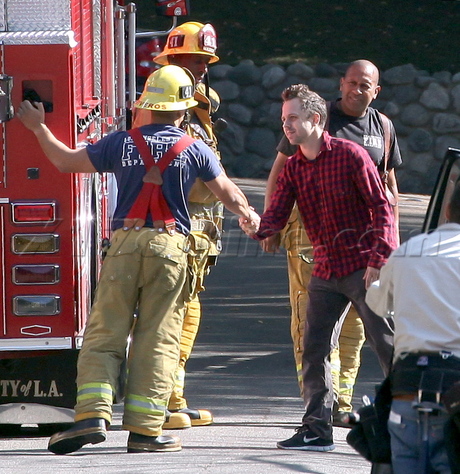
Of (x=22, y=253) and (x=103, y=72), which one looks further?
(x=103, y=72)

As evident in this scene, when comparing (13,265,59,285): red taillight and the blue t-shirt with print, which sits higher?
the blue t-shirt with print

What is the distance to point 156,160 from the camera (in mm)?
5094

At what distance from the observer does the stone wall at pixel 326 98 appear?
17.2 m

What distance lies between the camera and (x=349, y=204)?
5.22m

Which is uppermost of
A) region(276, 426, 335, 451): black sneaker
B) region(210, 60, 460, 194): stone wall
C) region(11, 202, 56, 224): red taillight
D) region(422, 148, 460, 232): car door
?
region(422, 148, 460, 232): car door

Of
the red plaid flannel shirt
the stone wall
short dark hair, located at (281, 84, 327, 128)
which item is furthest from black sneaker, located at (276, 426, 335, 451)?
the stone wall

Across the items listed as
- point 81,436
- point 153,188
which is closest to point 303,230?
point 153,188

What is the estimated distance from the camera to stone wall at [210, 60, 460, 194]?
679 inches

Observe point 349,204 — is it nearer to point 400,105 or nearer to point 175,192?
point 175,192

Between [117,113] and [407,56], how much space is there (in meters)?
12.1

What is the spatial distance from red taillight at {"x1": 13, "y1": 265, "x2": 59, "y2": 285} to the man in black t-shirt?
1.31 meters

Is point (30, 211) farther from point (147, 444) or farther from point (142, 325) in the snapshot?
point (147, 444)

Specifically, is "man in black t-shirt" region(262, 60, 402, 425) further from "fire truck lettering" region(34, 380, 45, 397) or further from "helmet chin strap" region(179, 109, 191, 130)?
"fire truck lettering" region(34, 380, 45, 397)

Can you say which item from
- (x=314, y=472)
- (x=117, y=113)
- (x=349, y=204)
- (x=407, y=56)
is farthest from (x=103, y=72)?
(x=407, y=56)
